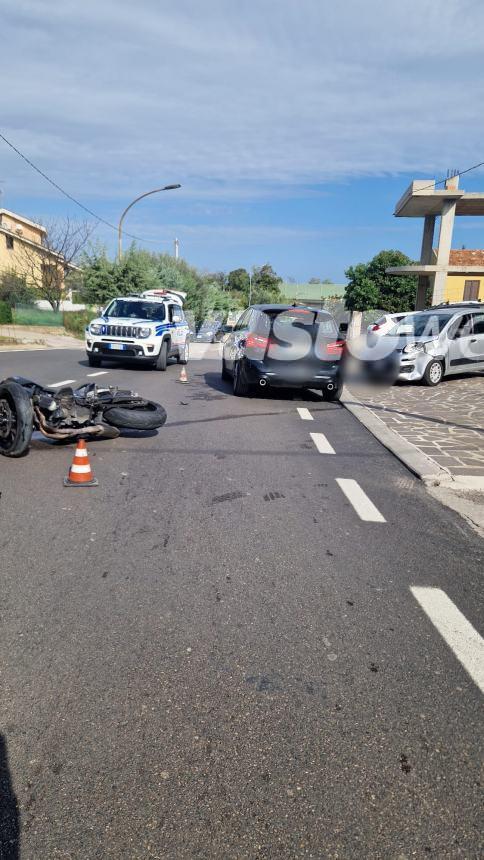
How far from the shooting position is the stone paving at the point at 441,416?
7.25 metres

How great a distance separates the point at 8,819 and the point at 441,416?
9135mm

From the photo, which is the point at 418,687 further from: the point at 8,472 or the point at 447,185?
the point at 447,185

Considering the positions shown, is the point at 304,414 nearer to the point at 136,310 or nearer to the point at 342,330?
the point at 342,330

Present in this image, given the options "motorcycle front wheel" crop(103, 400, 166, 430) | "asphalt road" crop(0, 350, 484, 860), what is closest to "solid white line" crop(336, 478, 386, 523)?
"asphalt road" crop(0, 350, 484, 860)

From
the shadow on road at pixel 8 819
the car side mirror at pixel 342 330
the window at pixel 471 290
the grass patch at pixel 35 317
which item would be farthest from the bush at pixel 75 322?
the shadow on road at pixel 8 819

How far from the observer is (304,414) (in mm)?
10203

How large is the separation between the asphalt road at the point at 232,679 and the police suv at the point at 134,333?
10362mm

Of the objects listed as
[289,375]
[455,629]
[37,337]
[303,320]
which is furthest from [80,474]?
[37,337]

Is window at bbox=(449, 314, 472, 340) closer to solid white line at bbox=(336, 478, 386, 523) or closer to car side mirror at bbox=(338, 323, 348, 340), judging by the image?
car side mirror at bbox=(338, 323, 348, 340)

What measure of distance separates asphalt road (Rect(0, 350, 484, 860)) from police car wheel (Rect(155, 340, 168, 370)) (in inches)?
420

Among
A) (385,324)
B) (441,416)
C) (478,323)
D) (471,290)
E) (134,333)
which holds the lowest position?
(441,416)

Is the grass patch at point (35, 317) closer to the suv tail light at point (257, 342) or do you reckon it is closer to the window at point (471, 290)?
the suv tail light at point (257, 342)

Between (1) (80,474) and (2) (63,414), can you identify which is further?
(2) (63,414)

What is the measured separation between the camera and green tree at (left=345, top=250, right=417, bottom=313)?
6234 cm
